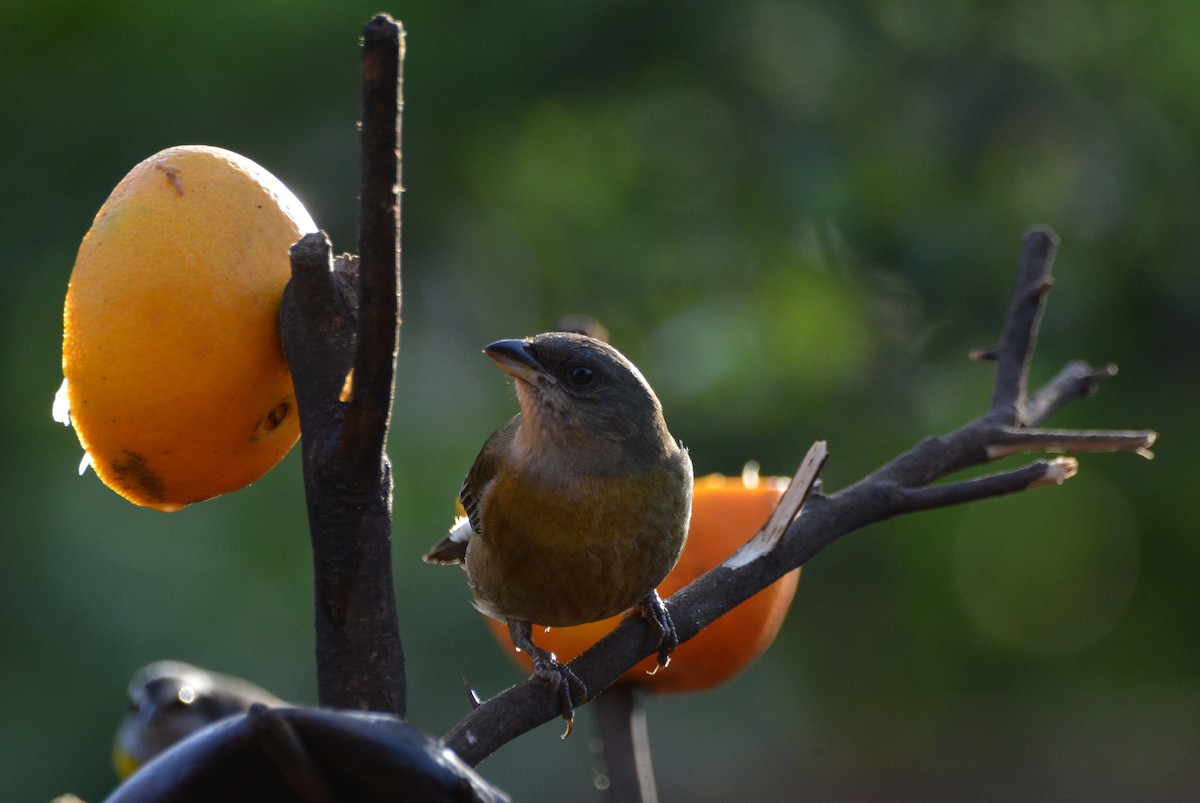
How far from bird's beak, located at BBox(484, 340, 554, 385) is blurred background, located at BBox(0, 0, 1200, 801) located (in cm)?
383

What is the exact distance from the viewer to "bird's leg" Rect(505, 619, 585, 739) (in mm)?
1704

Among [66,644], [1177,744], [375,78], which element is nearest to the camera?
[375,78]

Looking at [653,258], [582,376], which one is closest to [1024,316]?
[582,376]

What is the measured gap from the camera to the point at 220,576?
19.7 ft

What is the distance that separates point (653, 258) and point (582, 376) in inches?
179

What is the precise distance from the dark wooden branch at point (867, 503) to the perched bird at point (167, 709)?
2.18 metres

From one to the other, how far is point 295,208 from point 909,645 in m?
6.41

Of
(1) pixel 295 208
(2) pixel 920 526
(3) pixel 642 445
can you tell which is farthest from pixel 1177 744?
(1) pixel 295 208

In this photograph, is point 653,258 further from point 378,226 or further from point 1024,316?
point 378,226

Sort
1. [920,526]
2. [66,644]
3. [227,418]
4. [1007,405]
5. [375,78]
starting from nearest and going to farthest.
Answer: [375,78], [227,418], [1007,405], [66,644], [920,526]

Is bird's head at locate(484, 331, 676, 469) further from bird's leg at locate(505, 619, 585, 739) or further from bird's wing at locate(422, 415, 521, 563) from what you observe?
bird's leg at locate(505, 619, 585, 739)

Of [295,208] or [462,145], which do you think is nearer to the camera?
[295,208]

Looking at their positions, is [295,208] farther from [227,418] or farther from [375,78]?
[375,78]

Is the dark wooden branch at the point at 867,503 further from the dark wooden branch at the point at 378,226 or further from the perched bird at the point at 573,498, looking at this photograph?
the dark wooden branch at the point at 378,226
